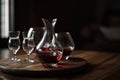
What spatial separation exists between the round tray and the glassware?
1.7 inches

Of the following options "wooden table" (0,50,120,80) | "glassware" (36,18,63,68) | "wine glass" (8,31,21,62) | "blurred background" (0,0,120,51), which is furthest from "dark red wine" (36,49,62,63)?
"blurred background" (0,0,120,51)

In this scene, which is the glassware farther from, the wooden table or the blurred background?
the blurred background

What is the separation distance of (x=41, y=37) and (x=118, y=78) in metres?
0.48

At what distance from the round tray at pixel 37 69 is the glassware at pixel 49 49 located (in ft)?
0.14

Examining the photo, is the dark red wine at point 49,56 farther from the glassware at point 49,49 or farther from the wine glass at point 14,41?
the wine glass at point 14,41

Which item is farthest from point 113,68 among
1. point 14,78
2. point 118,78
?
point 14,78

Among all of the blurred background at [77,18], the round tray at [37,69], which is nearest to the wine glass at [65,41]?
the round tray at [37,69]

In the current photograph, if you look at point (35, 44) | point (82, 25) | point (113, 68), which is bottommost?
point (82, 25)

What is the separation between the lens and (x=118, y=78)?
51.3 inches

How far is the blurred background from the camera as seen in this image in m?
3.82

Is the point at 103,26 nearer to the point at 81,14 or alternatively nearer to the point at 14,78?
the point at 81,14

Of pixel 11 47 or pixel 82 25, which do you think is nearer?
pixel 11 47

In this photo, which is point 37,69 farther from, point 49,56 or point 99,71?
point 99,71

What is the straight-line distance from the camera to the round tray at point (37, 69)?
1299 mm
